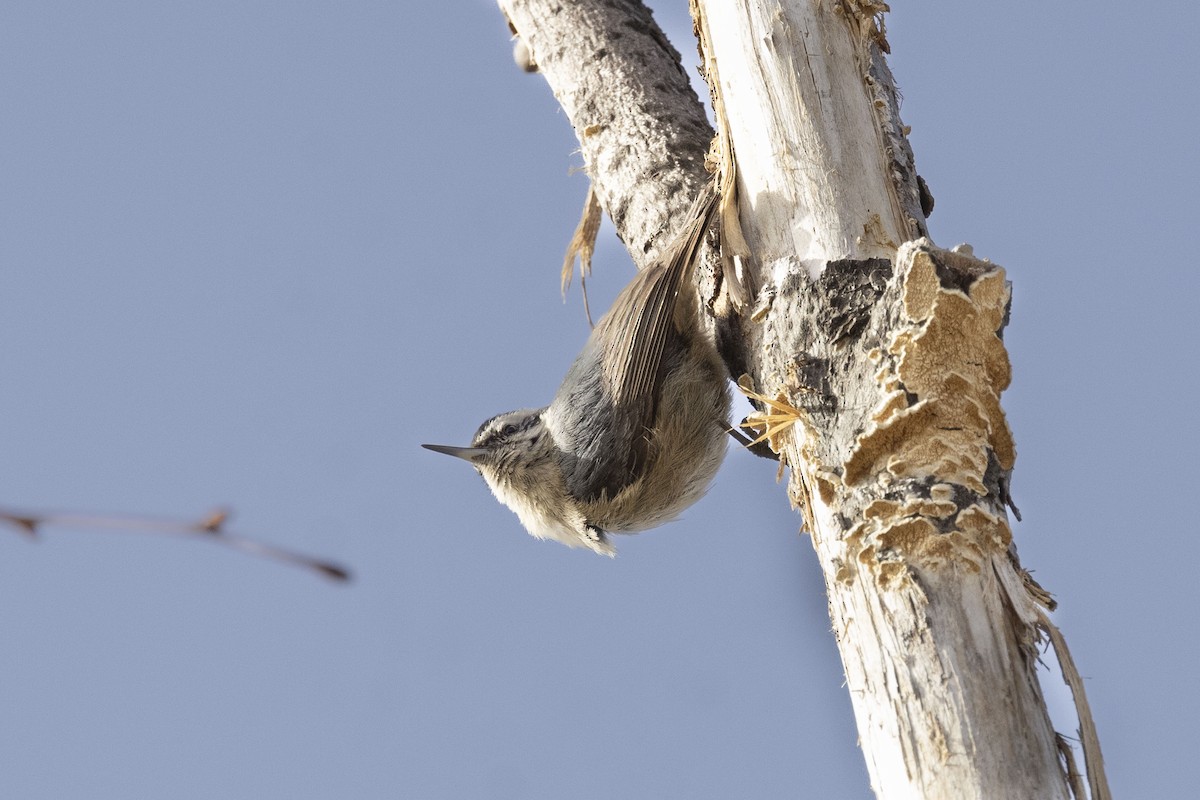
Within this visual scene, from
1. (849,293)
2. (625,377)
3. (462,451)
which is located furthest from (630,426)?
(849,293)

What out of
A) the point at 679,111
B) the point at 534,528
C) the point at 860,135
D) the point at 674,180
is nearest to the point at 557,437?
the point at 534,528

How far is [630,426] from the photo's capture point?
3504 mm

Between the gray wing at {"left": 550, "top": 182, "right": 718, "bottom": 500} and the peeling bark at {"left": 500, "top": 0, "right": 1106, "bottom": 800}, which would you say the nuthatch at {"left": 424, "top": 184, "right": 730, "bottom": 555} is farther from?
the peeling bark at {"left": 500, "top": 0, "right": 1106, "bottom": 800}

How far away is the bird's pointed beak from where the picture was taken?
413 centimetres

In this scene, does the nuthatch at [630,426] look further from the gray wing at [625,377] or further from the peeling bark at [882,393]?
the peeling bark at [882,393]

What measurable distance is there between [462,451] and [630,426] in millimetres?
882

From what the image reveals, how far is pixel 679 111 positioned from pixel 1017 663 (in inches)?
86.6

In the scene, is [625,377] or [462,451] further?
[462,451]

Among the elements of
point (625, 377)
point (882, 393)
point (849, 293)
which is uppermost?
point (625, 377)

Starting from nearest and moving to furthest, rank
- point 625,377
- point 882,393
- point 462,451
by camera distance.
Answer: point 882,393, point 625,377, point 462,451

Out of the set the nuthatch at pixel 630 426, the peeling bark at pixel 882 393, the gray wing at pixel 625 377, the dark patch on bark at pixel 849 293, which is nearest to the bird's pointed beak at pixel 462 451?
the nuthatch at pixel 630 426

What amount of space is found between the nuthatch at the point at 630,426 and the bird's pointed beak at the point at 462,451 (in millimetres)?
79

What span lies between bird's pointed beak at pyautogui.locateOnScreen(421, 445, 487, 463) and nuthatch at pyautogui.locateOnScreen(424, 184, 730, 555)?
3.1 inches

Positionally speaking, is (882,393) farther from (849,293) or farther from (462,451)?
(462,451)
